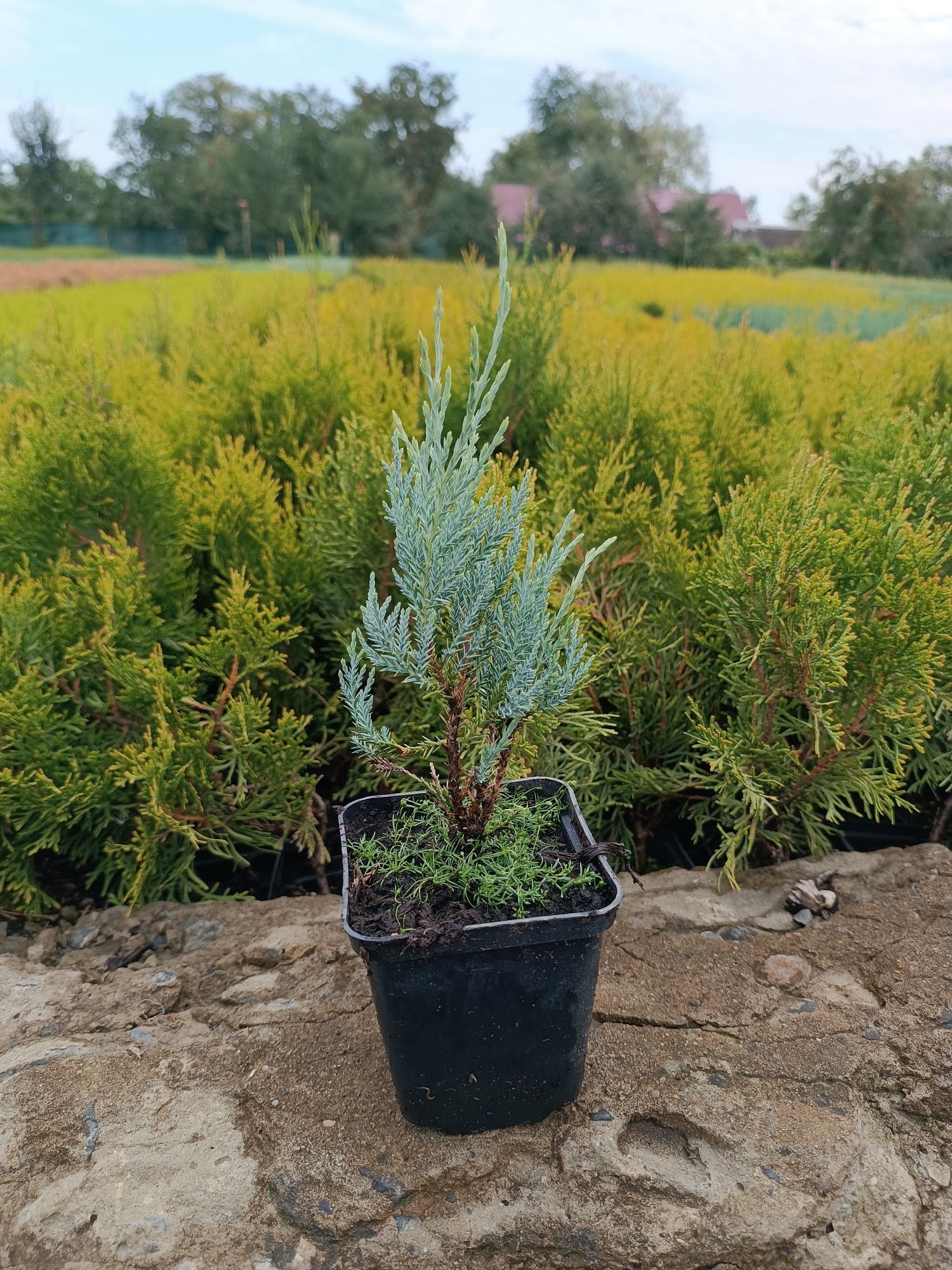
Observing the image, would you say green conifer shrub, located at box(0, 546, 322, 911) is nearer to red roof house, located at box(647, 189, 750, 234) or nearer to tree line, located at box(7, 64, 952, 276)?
tree line, located at box(7, 64, 952, 276)

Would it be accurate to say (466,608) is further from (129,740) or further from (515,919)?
(129,740)

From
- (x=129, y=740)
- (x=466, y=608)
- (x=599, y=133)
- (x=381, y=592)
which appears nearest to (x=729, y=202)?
(x=599, y=133)

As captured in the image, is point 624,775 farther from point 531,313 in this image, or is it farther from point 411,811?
point 531,313

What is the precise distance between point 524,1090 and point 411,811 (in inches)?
26.2

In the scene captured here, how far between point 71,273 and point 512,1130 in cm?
2972

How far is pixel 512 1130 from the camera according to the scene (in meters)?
1.89

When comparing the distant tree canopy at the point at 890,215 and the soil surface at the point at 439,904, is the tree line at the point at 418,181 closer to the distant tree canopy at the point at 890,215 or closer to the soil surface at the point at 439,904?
the distant tree canopy at the point at 890,215

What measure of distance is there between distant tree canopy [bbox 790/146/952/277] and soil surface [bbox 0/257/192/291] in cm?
2128

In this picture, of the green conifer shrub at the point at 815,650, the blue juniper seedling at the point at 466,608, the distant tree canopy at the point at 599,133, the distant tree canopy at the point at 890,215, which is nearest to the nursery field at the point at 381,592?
the green conifer shrub at the point at 815,650

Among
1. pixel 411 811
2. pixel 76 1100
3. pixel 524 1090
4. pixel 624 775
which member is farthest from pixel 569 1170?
pixel 624 775

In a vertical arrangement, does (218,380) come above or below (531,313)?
below

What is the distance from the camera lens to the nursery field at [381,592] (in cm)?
259

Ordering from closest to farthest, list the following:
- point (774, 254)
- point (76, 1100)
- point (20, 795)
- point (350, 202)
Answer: point (76, 1100) < point (20, 795) < point (774, 254) < point (350, 202)

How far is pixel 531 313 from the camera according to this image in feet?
14.4
